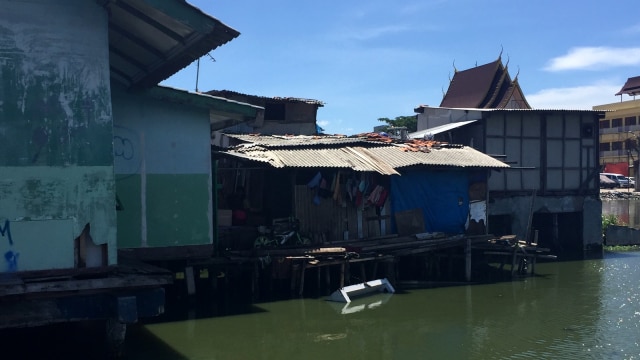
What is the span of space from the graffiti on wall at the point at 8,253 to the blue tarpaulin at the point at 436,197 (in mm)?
11012

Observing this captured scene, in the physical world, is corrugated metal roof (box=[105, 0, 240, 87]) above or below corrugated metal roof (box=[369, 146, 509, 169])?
above

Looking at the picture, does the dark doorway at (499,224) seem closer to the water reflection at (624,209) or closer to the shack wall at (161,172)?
the shack wall at (161,172)

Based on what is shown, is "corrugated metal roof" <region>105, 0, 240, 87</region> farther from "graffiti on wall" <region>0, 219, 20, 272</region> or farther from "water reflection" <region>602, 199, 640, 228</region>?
"water reflection" <region>602, 199, 640, 228</region>

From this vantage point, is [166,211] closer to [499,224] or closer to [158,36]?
[158,36]

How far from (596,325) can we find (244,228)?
26.9 feet

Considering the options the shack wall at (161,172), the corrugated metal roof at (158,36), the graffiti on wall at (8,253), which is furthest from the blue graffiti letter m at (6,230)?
the shack wall at (161,172)

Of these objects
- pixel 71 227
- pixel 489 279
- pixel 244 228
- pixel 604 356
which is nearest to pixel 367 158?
pixel 244 228

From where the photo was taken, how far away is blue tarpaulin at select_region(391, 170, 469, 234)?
54.9 feet

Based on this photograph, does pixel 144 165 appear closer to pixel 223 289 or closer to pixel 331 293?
pixel 223 289

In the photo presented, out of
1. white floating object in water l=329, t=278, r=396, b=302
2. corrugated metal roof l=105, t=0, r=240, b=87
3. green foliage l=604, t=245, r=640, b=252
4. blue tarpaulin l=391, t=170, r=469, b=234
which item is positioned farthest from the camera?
green foliage l=604, t=245, r=640, b=252

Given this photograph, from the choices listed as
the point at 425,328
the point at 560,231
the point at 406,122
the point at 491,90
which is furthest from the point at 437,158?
the point at 406,122

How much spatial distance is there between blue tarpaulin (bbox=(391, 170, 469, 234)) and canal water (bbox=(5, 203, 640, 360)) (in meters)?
2.69

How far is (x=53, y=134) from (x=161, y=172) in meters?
4.18

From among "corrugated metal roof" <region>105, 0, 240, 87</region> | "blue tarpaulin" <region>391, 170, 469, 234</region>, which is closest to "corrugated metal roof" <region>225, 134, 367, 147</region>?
"blue tarpaulin" <region>391, 170, 469, 234</region>
